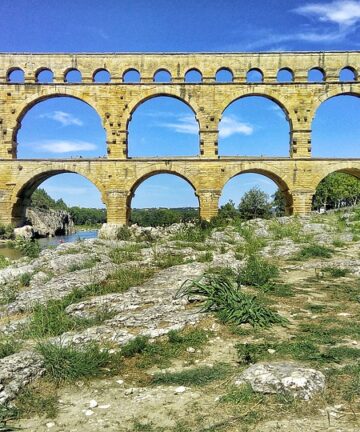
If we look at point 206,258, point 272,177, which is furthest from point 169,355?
point 272,177

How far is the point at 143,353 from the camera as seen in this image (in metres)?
4.39

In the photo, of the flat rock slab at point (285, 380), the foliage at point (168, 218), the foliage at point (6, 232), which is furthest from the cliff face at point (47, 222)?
the flat rock slab at point (285, 380)

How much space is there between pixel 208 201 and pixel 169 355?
72.3 ft

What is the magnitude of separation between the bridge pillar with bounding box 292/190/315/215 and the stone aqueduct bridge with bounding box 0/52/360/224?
0.07 metres

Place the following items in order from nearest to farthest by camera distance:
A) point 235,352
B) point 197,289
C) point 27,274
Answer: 1. point 235,352
2. point 197,289
3. point 27,274

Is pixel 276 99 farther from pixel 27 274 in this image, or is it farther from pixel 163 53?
pixel 27 274

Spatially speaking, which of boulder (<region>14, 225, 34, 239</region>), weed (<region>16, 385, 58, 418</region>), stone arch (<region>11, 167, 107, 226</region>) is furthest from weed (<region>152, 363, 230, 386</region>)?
boulder (<region>14, 225, 34, 239</region>)

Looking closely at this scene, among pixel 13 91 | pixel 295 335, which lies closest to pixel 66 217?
pixel 13 91

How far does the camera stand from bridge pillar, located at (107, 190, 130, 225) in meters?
26.1

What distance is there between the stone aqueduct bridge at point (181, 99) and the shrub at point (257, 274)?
1776cm

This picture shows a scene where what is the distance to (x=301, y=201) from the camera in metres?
26.3

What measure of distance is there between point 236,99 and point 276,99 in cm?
276

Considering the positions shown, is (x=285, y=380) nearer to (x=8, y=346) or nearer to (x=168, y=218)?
(x=8, y=346)

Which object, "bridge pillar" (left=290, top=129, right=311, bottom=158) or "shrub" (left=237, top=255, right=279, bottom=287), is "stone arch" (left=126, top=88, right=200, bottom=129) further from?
"shrub" (left=237, top=255, right=279, bottom=287)
